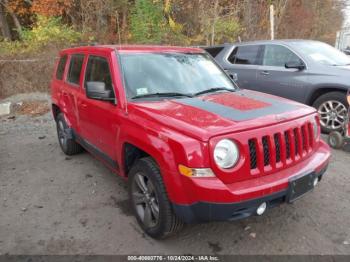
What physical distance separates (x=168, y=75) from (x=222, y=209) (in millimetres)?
1798

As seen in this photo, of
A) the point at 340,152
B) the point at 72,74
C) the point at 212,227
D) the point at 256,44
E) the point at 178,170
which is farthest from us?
the point at 256,44

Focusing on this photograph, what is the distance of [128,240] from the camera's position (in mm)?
3232

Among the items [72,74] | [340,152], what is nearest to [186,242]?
[72,74]

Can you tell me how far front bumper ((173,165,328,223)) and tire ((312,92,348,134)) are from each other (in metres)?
3.82

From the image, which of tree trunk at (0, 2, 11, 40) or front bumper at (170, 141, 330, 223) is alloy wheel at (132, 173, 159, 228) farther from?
tree trunk at (0, 2, 11, 40)

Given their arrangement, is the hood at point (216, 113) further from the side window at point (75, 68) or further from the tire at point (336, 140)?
the tire at point (336, 140)

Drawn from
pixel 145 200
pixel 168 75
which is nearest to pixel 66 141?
pixel 168 75

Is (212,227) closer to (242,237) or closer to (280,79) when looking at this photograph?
(242,237)

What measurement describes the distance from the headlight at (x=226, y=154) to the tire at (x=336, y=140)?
3.65 meters

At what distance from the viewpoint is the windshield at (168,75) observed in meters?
3.59

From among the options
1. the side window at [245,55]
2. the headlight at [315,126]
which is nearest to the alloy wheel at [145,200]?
the headlight at [315,126]

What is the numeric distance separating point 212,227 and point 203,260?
52cm

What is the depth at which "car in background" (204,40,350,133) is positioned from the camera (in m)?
6.02

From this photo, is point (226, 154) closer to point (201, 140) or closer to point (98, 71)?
point (201, 140)
